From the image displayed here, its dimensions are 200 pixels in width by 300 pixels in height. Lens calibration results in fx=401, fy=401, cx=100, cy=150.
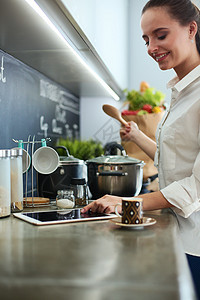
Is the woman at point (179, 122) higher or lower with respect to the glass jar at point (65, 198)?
higher

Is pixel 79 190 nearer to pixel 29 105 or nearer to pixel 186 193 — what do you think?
pixel 186 193

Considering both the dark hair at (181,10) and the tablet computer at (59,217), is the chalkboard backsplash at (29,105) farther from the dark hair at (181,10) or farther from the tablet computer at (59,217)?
the dark hair at (181,10)

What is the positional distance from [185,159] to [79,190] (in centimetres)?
44

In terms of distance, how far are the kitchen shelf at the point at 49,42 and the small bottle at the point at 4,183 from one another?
0.42 meters

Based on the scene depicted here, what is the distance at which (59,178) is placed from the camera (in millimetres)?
1626

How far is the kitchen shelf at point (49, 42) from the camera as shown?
116 centimetres

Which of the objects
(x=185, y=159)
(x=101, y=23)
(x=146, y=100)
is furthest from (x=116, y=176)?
(x=146, y=100)

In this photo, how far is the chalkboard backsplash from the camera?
65.6 inches

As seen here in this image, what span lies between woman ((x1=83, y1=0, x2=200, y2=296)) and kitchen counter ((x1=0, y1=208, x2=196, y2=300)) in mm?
177

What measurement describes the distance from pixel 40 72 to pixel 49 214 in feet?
3.86

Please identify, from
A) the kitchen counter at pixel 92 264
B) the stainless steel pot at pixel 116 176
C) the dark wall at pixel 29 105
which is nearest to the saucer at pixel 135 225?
the kitchen counter at pixel 92 264

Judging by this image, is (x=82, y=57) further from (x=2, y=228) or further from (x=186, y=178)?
(x=2, y=228)

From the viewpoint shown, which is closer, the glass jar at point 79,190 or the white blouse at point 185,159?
the white blouse at point 185,159

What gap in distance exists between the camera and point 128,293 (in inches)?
21.5
